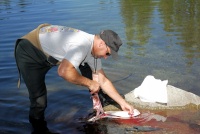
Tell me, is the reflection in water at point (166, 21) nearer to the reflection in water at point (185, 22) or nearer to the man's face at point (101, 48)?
the reflection in water at point (185, 22)

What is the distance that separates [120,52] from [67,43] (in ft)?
16.6

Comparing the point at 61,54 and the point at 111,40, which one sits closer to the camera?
the point at 111,40

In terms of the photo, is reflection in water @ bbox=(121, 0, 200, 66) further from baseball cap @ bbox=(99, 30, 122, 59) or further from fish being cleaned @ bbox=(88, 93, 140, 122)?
baseball cap @ bbox=(99, 30, 122, 59)

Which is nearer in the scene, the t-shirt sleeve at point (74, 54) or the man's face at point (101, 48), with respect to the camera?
the t-shirt sleeve at point (74, 54)

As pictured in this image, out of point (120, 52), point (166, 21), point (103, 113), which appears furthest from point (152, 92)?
point (166, 21)

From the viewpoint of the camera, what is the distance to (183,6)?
16.2 m

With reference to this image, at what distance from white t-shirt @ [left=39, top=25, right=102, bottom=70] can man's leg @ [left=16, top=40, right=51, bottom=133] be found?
205 mm

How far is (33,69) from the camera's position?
4312 mm

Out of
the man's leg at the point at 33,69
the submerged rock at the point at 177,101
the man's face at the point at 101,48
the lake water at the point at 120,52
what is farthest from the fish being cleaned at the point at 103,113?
the man's face at the point at 101,48

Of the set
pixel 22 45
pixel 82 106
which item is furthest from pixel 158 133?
pixel 22 45

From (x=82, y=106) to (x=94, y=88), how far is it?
1.62 meters

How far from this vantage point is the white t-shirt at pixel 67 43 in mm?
3703

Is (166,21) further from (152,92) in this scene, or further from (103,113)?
(103,113)

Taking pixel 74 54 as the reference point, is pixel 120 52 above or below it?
below
